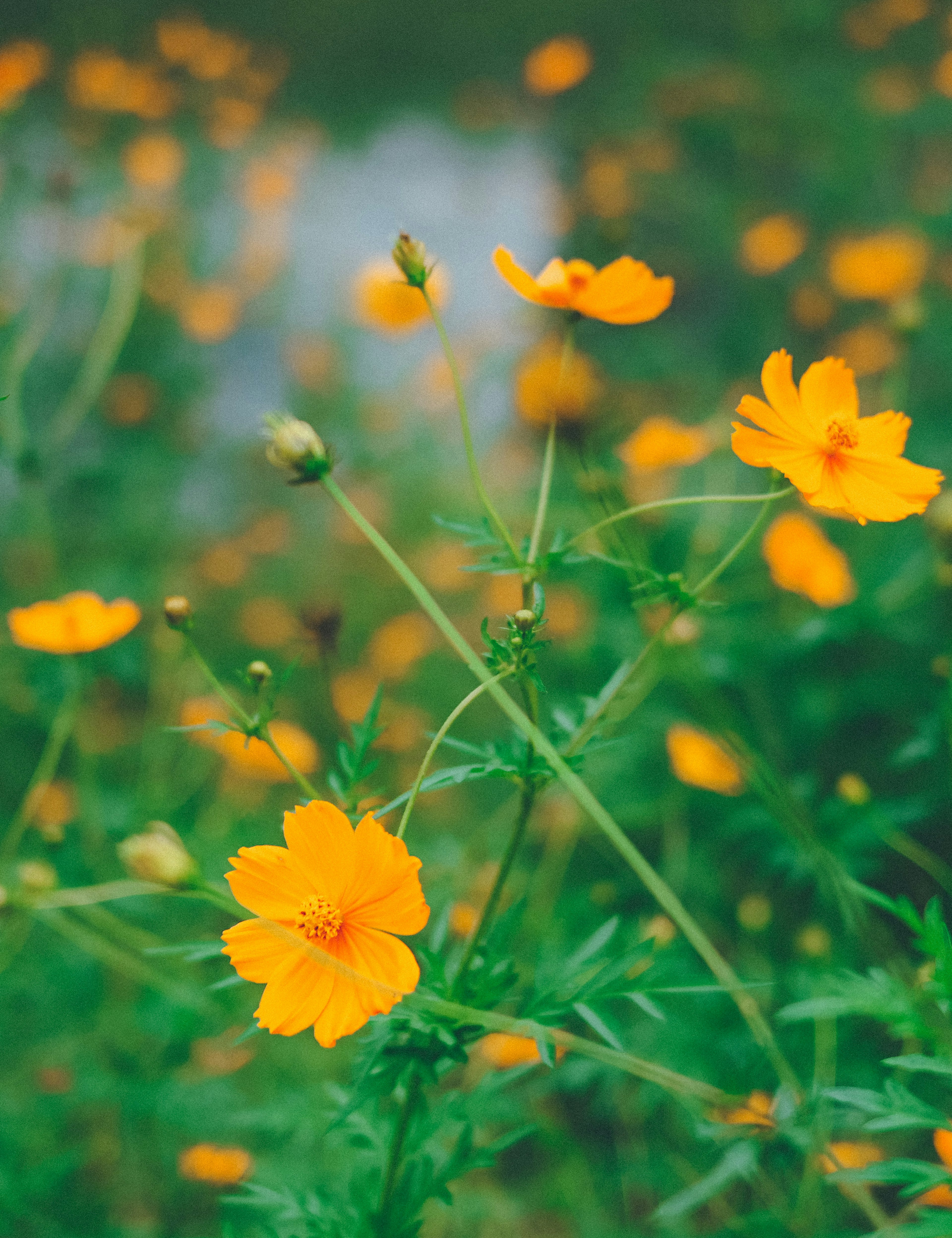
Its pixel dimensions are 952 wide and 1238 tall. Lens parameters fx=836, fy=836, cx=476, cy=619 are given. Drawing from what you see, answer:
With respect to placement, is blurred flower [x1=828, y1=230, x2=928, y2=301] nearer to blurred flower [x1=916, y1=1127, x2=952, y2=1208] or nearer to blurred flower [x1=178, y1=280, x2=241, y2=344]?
blurred flower [x1=178, y1=280, x2=241, y2=344]

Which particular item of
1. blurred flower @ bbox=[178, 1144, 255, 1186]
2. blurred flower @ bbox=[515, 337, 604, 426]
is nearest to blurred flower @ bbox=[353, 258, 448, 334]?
blurred flower @ bbox=[515, 337, 604, 426]

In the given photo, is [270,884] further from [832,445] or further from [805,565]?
[805,565]

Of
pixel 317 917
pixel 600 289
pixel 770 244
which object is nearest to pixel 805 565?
pixel 600 289

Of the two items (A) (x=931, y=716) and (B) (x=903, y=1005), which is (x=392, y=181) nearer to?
(A) (x=931, y=716)

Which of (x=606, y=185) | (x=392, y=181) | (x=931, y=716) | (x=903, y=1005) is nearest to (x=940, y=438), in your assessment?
(x=931, y=716)

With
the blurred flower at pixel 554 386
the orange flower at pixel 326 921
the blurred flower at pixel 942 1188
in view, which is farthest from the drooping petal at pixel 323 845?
the blurred flower at pixel 942 1188

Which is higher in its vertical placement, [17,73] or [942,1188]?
[17,73]
